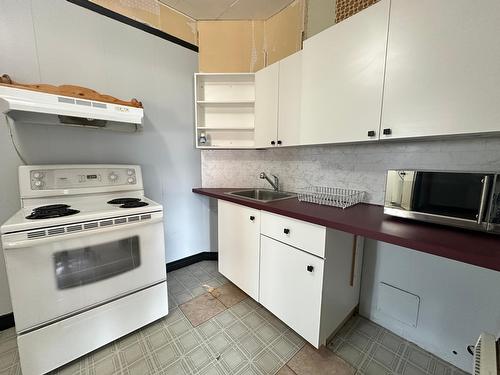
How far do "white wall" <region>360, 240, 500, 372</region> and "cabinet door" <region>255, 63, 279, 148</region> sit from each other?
120 cm

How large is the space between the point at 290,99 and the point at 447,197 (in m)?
1.19

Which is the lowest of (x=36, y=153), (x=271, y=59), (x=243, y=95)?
(x=36, y=153)

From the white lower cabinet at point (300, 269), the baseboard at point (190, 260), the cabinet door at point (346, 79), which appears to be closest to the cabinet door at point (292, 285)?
the white lower cabinet at point (300, 269)

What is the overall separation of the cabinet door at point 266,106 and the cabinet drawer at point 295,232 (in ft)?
2.40

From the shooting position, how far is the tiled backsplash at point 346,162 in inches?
43.2

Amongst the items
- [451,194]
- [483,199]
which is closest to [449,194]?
[451,194]

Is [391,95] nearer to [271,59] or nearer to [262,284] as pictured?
[271,59]

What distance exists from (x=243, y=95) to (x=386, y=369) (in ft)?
8.17

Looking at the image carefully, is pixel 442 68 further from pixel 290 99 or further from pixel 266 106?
pixel 266 106

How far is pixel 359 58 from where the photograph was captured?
3.83 ft

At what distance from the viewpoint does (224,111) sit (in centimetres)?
227

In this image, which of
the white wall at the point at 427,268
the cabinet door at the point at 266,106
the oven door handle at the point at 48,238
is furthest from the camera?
the cabinet door at the point at 266,106

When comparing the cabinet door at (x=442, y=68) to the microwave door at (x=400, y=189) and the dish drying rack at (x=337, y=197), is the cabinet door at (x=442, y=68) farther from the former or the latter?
the dish drying rack at (x=337, y=197)

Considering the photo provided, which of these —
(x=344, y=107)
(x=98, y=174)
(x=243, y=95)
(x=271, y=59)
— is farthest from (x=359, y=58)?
(x=98, y=174)
